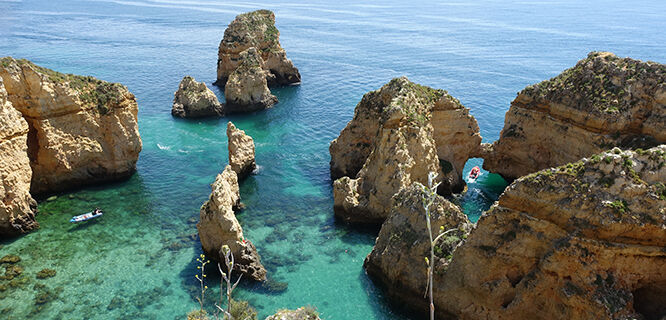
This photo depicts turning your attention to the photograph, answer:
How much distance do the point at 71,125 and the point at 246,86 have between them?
3067cm

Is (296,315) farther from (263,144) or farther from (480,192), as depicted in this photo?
(263,144)

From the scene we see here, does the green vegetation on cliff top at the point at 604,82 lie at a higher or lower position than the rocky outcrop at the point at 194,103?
higher

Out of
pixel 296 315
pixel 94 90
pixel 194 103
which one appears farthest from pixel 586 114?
pixel 194 103

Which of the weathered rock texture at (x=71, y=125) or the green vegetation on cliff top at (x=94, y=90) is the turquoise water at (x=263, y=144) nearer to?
the weathered rock texture at (x=71, y=125)

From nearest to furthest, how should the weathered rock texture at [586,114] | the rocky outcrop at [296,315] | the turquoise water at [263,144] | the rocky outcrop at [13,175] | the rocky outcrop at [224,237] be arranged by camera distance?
the rocky outcrop at [296,315] < the turquoise water at [263,144] < the rocky outcrop at [224,237] < the weathered rock texture at [586,114] < the rocky outcrop at [13,175]

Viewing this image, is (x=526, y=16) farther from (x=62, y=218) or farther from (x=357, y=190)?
(x=62, y=218)

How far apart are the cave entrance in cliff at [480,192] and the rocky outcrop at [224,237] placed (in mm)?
20236

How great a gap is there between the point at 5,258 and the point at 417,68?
267ft

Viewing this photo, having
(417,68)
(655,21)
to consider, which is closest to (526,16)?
(655,21)

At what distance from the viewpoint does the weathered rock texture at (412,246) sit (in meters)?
27.4

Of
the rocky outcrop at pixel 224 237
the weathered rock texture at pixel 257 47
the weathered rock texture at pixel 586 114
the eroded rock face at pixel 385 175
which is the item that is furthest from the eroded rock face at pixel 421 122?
the weathered rock texture at pixel 257 47

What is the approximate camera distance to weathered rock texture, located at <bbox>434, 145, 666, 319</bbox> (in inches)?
813

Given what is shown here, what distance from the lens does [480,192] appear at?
44.8m

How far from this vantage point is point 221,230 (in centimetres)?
3112
